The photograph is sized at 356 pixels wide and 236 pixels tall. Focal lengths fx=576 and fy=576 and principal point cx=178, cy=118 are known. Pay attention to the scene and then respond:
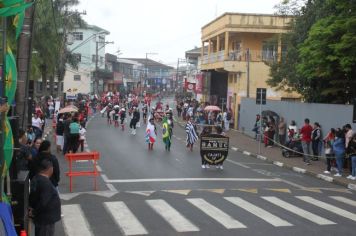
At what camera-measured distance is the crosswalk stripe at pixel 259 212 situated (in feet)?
39.1

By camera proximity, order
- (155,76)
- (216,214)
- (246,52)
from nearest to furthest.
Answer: (216,214), (246,52), (155,76)

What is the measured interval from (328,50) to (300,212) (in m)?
10.9

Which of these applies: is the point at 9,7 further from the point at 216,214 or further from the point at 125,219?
the point at 216,214

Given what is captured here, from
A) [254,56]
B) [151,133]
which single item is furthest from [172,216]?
[254,56]

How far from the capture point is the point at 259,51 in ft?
146

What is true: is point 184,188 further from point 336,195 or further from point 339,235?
point 339,235

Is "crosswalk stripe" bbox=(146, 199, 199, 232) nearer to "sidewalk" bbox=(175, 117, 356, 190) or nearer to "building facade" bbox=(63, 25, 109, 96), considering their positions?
"sidewalk" bbox=(175, 117, 356, 190)

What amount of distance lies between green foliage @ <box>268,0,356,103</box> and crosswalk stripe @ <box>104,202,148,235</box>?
11609 millimetres

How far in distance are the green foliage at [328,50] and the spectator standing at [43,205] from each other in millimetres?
14994

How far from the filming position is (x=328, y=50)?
Result: 73.5 ft

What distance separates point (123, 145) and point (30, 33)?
15.3m

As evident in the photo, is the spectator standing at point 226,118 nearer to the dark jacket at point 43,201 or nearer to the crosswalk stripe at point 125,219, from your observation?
the crosswalk stripe at point 125,219

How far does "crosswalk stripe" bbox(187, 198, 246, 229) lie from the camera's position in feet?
38.0

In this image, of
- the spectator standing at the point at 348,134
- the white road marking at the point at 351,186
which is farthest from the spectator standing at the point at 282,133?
the white road marking at the point at 351,186
